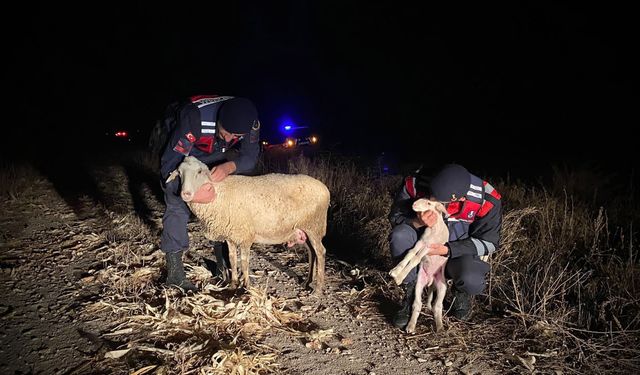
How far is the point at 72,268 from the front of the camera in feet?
14.3

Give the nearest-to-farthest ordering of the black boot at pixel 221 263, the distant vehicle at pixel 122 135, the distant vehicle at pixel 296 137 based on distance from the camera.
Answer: the black boot at pixel 221 263, the distant vehicle at pixel 296 137, the distant vehicle at pixel 122 135

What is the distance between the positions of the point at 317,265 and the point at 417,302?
1.21 meters

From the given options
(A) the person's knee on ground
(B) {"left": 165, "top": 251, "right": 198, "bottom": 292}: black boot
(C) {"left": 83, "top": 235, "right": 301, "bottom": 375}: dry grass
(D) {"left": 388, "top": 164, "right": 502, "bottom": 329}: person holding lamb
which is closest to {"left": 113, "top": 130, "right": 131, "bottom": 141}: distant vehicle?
(C) {"left": 83, "top": 235, "right": 301, "bottom": 375}: dry grass

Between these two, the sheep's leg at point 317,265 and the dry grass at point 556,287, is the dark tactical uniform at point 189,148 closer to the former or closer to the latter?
the sheep's leg at point 317,265

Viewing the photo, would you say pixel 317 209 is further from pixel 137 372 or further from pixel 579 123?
pixel 579 123

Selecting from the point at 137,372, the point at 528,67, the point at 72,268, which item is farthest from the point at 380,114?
the point at 137,372

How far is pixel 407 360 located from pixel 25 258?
14.1 ft

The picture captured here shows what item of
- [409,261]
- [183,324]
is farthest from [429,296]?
[183,324]

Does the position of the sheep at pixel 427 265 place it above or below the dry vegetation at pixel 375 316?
above

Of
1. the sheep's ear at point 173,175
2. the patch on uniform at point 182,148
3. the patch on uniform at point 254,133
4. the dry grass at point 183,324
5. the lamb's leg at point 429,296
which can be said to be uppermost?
the patch on uniform at point 254,133

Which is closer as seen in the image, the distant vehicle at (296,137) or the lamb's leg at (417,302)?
the lamb's leg at (417,302)

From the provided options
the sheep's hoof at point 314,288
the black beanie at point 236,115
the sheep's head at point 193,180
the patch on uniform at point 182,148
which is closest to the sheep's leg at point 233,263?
the sheep's head at point 193,180

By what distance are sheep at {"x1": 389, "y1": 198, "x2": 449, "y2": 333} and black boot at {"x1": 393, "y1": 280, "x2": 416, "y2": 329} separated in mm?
117

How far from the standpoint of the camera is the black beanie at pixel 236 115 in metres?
3.75
